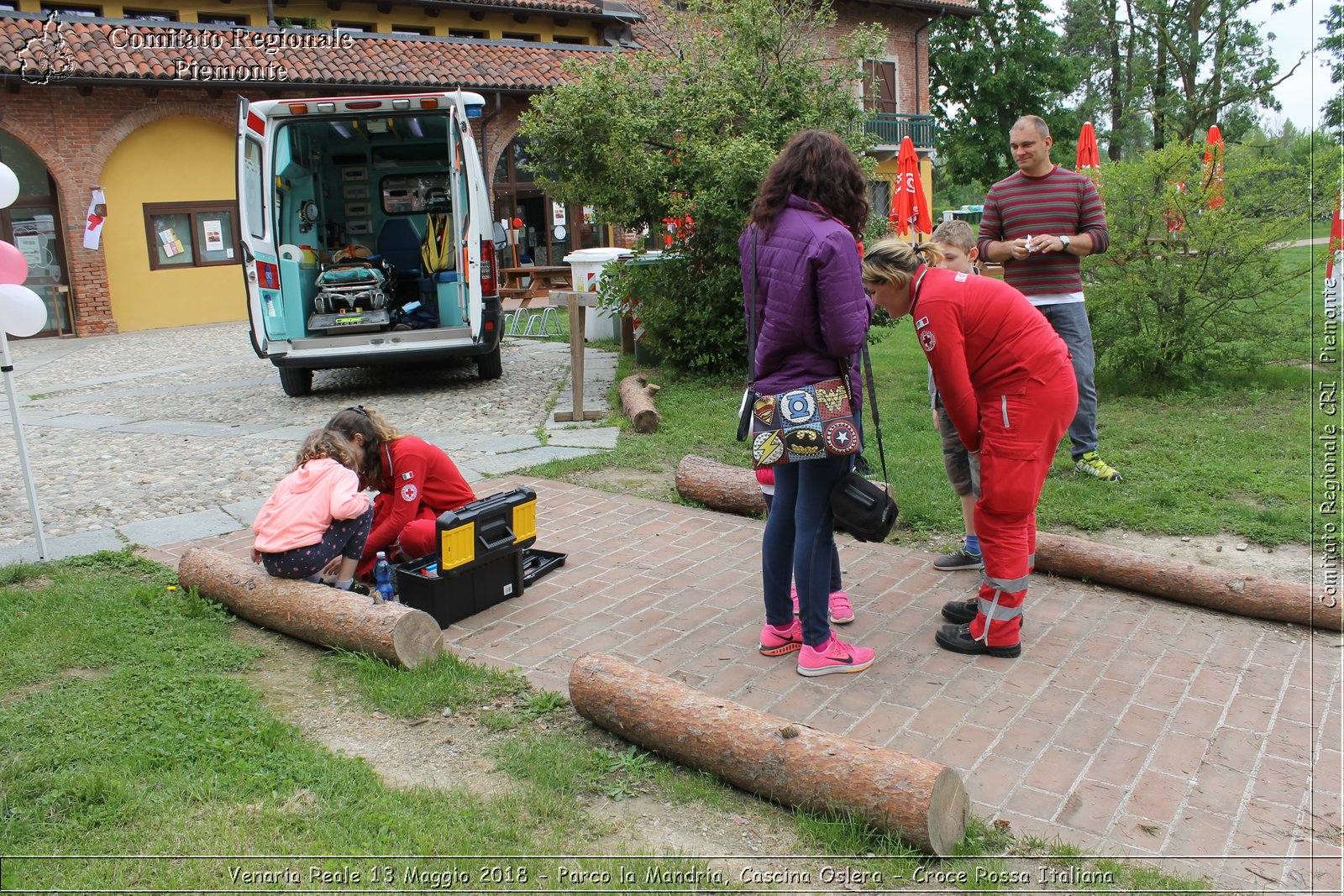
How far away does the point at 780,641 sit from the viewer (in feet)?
13.1

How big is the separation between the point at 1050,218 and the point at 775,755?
3.91 metres

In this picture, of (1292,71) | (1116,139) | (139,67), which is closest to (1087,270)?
(139,67)

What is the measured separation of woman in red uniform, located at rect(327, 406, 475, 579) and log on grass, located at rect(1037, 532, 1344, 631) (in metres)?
2.80

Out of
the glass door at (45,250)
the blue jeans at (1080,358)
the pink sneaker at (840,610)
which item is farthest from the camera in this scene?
the glass door at (45,250)

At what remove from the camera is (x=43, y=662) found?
13.0ft

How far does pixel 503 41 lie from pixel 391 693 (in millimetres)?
21388

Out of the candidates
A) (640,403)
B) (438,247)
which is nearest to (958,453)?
(640,403)

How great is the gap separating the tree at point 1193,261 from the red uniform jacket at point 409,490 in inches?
228

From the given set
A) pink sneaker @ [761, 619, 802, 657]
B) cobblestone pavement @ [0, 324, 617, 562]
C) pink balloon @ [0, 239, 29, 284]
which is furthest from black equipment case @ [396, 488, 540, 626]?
pink balloon @ [0, 239, 29, 284]

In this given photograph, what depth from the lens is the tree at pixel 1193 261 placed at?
7918 mm

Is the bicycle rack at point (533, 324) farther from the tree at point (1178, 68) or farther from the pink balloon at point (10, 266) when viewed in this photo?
the tree at point (1178, 68)

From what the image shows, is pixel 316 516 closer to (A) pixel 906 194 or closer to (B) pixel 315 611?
(B) pixel 315 611

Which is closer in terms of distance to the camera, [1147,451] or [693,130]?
[1147,451]

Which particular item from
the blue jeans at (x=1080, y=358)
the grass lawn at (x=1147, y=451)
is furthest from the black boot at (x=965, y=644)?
the blue jeans at (x=1080, y=358)
